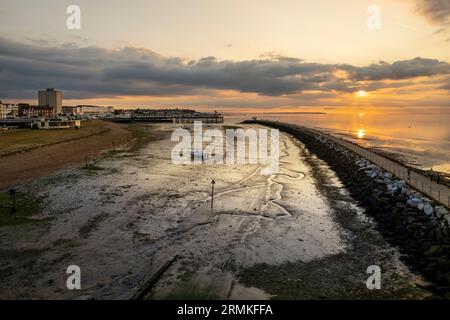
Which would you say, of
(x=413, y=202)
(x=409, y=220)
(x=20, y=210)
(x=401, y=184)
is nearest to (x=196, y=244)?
(x=409, y=220)

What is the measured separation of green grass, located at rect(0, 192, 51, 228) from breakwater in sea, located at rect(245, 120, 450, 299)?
54.4 feet

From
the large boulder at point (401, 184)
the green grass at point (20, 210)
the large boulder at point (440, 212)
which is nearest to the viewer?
the large boulder at point (440, 212)

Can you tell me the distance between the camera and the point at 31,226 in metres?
16.2

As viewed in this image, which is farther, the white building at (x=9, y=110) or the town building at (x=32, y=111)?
the town building at (x=32, y=111)

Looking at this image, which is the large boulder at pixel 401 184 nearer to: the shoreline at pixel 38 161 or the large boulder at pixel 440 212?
the large boulder at pixel 440 212

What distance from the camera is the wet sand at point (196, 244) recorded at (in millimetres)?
11172

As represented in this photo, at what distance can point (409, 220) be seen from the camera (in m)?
16.3

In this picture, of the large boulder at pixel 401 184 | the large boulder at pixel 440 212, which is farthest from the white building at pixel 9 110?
the large boulder at pixel 440 212

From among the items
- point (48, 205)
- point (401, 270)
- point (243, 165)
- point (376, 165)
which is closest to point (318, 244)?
point (401, 270)

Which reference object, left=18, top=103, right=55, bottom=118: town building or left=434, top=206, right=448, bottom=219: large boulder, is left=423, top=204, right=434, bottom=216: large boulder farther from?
left=18, top=103, right=55, bottom=118: town building

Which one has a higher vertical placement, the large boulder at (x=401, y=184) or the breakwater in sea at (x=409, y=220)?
the large boulder at (x=401, y=184)

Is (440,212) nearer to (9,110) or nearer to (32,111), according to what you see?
(9,110)

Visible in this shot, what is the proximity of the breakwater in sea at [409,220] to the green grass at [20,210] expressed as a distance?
1659 centimetres

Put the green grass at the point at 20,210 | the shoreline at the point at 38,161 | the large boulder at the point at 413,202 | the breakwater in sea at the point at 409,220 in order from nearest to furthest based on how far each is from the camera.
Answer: the breakwater in sea at the point at 409,220
the green grass at the point at 20,210
the large boulder at the point at 413,202
the shoreline at the point at 38,161
